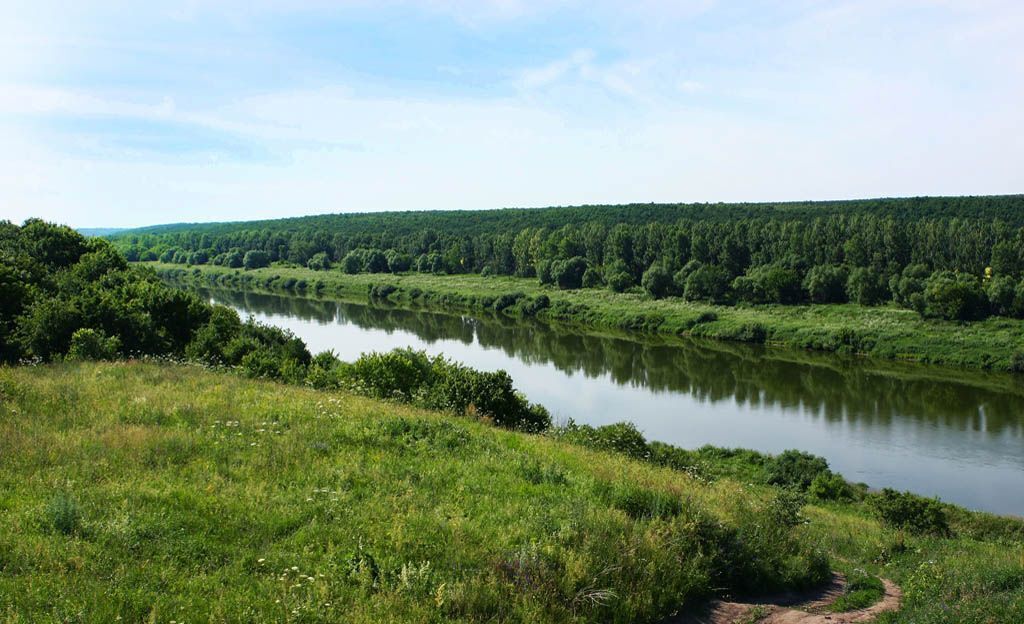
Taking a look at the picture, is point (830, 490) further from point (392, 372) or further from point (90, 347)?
point (90, 347)

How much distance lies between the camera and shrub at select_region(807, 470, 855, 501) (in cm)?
1898

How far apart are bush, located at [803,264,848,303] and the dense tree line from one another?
0.09 meters

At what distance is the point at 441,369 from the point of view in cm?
2056

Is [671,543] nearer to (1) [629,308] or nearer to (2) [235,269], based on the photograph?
(1) [629,308]

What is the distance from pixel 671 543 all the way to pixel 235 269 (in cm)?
11503

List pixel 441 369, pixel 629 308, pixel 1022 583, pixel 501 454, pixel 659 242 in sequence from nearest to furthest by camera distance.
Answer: pixel 1022 583
pixel 501 454
pixel 441 369
pixel 629 308
pixel 659 242

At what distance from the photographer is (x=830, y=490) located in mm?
19250

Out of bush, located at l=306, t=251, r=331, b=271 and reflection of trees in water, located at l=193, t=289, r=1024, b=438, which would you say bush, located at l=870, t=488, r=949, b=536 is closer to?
reflection of trees in water, located at l=193, t=289, r=1024, b=438

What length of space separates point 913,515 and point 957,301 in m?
38.3

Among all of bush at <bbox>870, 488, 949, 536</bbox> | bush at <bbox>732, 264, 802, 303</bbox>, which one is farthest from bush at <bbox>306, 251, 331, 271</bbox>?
bush at <bbox>870, 488, 949, 536</bbox>

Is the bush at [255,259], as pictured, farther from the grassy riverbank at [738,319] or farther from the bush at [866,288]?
the bush at [866,288]

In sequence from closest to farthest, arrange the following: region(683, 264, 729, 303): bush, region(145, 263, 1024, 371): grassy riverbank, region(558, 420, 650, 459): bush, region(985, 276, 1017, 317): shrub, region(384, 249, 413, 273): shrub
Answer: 1. region(558, 420, 650, 459): bush
2. region(145, 263, 1024, 371): grassy riverbank
3. region(985, 276, 1017, 317): shrub
4. region(683, 264, 729, 303): bush
5. region(384, 249, 413, 273): shrub

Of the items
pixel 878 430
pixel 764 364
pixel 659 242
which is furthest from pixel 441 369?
pixel 659 242

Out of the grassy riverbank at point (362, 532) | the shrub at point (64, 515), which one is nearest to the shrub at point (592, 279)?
the grassy riverbank at point (362, 532)
